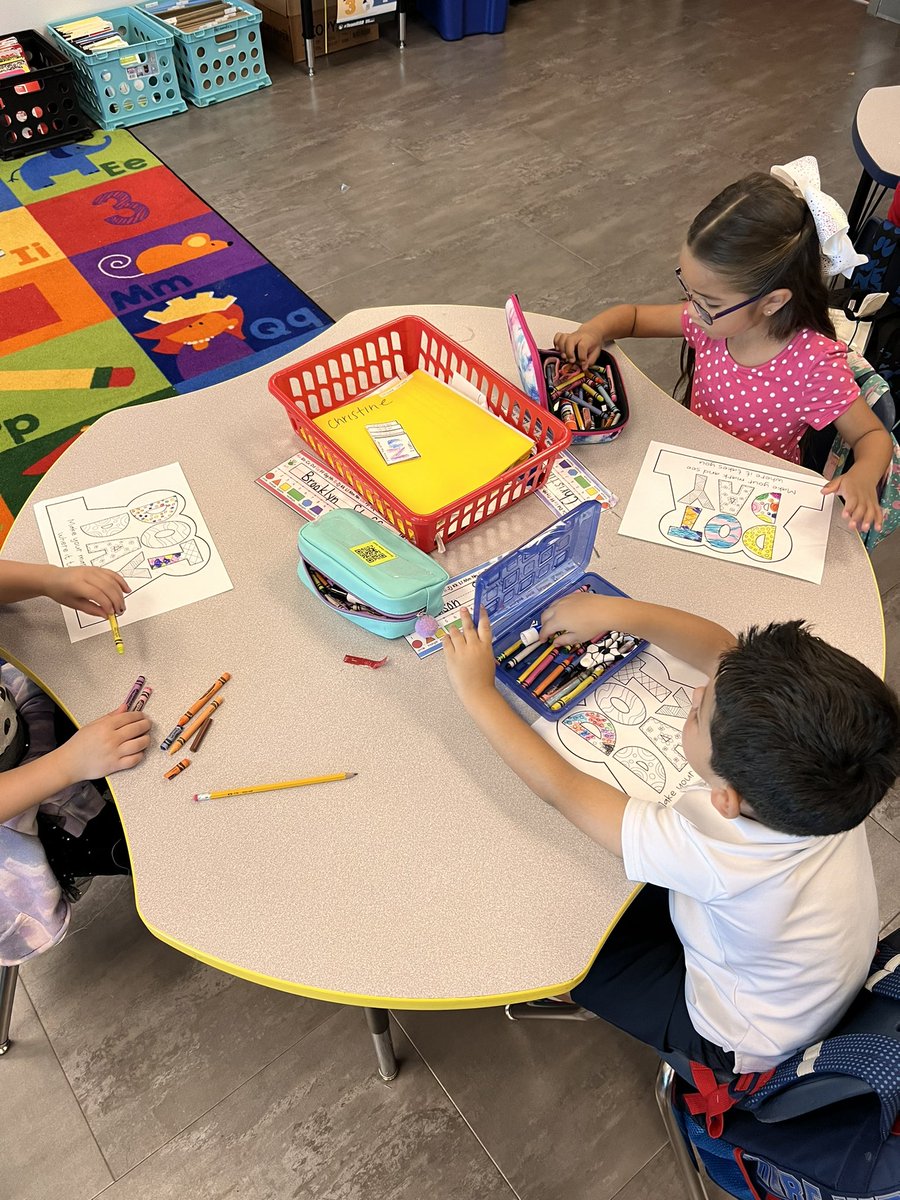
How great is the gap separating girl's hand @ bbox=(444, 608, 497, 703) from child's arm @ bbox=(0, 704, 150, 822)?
388 millimetres

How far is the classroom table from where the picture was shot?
974mm

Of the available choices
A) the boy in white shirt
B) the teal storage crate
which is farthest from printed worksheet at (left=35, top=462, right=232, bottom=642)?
the teal storage crate

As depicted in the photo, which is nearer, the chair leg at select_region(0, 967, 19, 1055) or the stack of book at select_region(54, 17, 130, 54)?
the chair leg at select_region(0, 967, 19, 1055)

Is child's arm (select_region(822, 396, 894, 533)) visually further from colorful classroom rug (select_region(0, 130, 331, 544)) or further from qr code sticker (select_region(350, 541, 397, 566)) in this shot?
colorful classroom rug (select_region(0, 130, 331, 544))

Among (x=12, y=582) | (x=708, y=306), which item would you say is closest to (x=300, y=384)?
(x=12, y=582)

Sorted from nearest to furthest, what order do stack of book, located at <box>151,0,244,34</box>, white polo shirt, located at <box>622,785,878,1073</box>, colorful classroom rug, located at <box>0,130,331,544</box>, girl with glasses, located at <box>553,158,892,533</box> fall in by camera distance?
white polo shirt, located at <box>622,785,878,1073</box>, girl with glasses, located at <box>553,158,892,533</box>, colorful classroom rug, located at <box>0,130,331,544</box>, stack of book, located at <box>151,0,244,34</box>

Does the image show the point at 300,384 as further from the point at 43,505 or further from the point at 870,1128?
the point at 870,1128

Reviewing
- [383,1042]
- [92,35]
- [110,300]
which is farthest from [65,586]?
[92,35]

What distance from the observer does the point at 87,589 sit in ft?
4.05

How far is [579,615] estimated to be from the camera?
46.9 inches

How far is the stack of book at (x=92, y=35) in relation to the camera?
3467mm

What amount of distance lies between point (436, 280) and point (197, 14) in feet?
5.47

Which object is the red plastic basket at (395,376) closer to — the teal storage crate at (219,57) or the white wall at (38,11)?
the teal storage crate at (219,57)

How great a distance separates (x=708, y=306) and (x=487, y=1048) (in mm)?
1306
